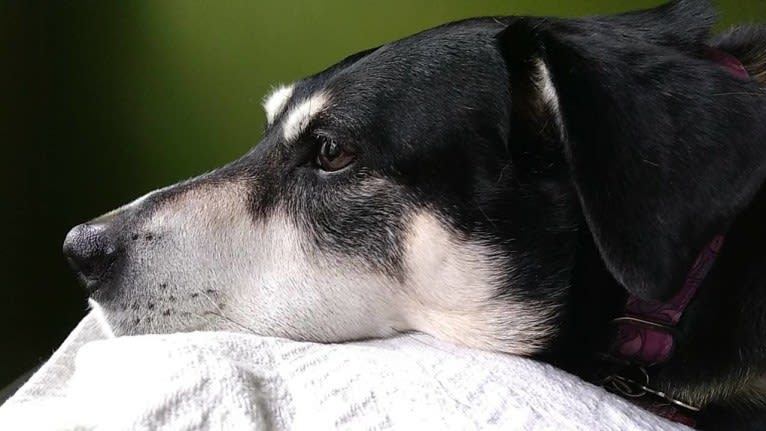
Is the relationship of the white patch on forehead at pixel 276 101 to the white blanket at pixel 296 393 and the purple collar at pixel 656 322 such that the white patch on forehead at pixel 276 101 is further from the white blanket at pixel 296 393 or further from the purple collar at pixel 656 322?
the purple collar at pixel 656 322

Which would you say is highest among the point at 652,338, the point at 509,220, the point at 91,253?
the point at 91,253

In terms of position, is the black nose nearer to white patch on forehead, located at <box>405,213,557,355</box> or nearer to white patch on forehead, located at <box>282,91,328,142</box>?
Result: white patch on forehead, located at <box>282,91,328,142</box>

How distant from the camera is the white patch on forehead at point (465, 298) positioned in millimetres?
1143

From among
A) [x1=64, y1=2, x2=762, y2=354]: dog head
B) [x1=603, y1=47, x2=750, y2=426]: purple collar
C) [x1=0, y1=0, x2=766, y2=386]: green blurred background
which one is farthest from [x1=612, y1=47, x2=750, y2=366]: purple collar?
[x1=0, y1=0, x2=766, y2=386]: green blurred background

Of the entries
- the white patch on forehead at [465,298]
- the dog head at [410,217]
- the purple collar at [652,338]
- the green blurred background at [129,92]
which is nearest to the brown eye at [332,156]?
the dog head at [410,217]

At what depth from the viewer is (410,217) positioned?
1.15 meters

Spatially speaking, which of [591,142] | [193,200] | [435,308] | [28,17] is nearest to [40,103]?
[28,17]

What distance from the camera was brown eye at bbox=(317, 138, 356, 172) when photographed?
1204mm

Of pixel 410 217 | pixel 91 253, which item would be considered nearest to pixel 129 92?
pixel 91 253

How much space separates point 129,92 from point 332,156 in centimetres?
193

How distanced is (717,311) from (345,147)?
0.58m

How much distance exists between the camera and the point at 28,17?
8.59 ft

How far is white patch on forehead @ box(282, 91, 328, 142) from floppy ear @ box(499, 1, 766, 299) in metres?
0.38

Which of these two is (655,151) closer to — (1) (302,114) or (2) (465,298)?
(2) (465,298)
